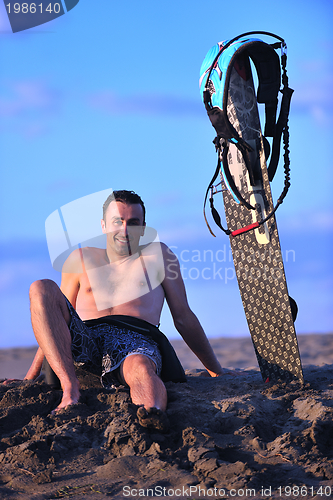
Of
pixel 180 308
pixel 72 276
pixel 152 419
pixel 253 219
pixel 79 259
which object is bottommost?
pixel 152 419

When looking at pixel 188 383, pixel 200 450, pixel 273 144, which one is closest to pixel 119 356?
pixel 188 383

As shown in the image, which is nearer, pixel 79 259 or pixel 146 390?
pixel 146 390

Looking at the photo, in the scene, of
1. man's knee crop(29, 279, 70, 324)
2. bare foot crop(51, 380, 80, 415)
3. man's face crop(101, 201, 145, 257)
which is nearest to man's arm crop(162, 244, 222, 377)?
man's face crop(101, 201, 145, 257)

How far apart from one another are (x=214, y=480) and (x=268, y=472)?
23 centimetres

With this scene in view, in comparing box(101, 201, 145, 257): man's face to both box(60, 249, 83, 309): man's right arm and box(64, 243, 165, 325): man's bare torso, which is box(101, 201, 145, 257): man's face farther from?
box(60, 249, 83, 309): man's right arm

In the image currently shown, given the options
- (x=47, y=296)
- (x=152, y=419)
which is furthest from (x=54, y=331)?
(x=152, y=419)

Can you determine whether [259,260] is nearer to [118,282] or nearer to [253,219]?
[253,219]

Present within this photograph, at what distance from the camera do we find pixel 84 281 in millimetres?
3109

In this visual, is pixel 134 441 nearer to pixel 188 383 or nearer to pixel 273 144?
pixel 188 383

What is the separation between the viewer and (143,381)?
2494 millimetres

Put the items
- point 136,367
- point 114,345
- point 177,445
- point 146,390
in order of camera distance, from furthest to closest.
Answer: point 114,345, point 136,367, point 146,390, point 177,445

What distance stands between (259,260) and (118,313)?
1.05m

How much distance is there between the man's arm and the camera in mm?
3225

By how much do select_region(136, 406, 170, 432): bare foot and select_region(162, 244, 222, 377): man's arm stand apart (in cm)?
107
